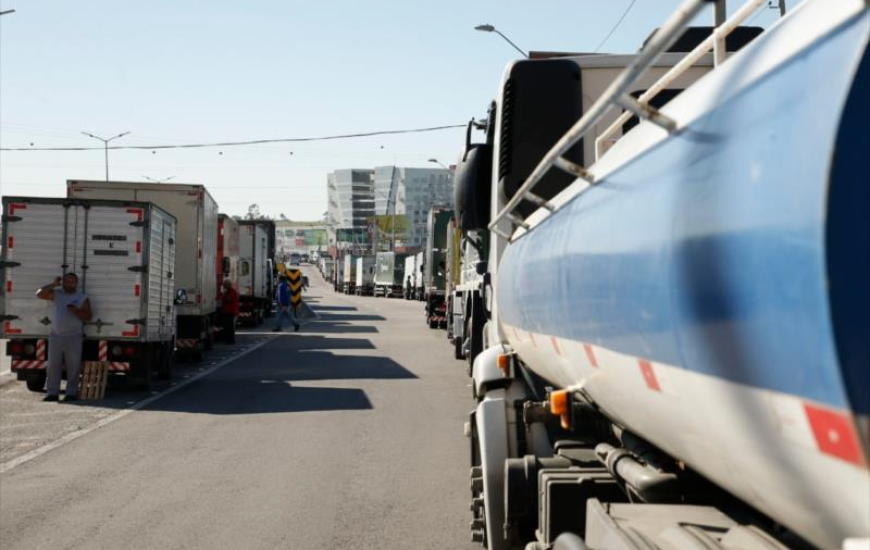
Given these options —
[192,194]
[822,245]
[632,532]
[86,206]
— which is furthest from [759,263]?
[192,194]

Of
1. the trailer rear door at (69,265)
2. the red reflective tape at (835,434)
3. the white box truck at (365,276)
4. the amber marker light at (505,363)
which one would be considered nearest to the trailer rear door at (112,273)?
the trailer rear door at (69,265)

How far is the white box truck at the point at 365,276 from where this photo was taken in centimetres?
9271

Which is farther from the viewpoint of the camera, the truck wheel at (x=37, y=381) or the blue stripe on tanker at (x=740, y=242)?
the truck wheel at (x=37, y=381)

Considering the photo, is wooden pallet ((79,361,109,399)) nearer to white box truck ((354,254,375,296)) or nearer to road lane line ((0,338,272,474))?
road lane line ((0,338,272,474))

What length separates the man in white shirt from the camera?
1644cm

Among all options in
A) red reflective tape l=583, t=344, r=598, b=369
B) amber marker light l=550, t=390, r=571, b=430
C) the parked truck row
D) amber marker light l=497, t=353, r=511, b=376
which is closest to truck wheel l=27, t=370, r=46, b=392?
the parked truck row

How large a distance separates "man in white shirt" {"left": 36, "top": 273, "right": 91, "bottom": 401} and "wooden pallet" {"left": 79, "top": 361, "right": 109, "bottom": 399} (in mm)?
110

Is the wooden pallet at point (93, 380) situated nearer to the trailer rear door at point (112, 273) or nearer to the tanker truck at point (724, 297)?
the trailer rear door at point (112, 273)

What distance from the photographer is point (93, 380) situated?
16891 millimetres

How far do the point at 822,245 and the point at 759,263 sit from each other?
0.76 ft

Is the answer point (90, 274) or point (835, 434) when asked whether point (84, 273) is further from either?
point (835, 434)

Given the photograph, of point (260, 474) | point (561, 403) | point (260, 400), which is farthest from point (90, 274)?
point (561, 403)

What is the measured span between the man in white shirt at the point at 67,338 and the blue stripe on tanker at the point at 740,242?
1434 centimetres

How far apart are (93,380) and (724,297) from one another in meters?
15.8
